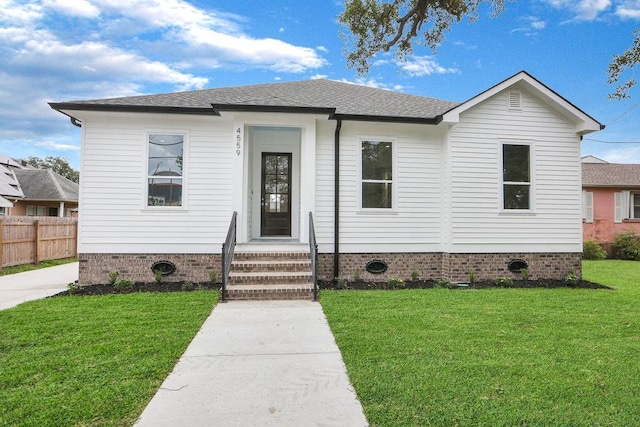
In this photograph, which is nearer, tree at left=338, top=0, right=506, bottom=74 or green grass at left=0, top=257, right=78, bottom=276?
tree at left=338, top=0, right=506, bottom=74

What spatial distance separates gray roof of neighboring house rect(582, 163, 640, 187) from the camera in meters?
16.5

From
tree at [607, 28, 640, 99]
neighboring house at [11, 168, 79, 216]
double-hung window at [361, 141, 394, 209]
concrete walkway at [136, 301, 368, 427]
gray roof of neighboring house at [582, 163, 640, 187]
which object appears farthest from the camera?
neighboring house at [11, 168, 79, 216]

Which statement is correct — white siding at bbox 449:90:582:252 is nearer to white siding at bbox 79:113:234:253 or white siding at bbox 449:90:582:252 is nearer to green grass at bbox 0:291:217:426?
white siding at bbox 79:113:234:253

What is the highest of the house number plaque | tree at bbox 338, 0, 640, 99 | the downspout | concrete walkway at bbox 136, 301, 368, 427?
tree at bbox 338, 0, 640, 99

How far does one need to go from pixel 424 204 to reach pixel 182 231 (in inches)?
215

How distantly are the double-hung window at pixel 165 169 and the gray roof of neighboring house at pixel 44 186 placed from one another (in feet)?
62.3

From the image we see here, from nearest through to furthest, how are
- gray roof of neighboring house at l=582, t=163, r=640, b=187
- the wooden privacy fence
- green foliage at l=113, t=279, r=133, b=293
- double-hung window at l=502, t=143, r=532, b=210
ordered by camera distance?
green foliage at l=113, t=279, r=133, b=293 → double-hung window at l=502, t=143, r=532, b=210 → the wooden privacy fence → gray roof of neighboring house at l=582, t=163, r=640, b=187

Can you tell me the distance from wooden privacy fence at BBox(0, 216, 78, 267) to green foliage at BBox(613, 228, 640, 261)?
22.4 metres

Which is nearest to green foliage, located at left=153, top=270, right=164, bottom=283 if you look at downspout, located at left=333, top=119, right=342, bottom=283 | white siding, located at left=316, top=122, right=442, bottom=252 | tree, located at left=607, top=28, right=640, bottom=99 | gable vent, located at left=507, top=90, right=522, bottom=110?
white siding, located at left=316, top=122, right=442, bottom=252

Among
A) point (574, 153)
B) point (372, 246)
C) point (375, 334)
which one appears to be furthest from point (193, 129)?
point (574, 153)

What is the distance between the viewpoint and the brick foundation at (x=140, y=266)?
300 inches

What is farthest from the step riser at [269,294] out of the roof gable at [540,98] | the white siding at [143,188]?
the roof gable at [540,98]

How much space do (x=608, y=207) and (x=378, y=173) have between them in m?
14.5

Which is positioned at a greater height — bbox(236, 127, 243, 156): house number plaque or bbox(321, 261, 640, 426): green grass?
bbox(236, 127, 243, 156): house number plaque
